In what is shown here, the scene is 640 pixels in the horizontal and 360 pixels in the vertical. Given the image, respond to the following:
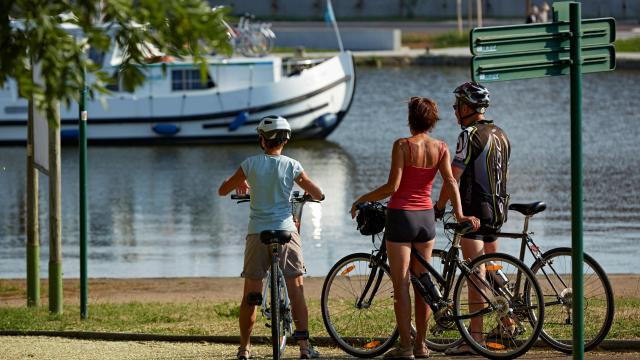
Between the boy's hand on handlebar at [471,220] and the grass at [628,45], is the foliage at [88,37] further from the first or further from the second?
the grass at [628,45]

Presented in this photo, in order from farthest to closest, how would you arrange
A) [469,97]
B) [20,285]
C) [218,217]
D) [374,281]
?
1. [218,217]
2. [20,285]
3. [374,281]
4. [469,97]

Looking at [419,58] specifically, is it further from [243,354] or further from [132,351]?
[243,354]

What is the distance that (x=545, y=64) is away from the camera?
6805 millimetres

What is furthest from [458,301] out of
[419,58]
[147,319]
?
[419,58]

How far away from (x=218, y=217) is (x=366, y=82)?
28.0 meters

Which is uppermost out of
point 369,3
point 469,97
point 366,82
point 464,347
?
point 369,3

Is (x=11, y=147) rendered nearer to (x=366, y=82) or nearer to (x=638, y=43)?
(x=366, y=82)

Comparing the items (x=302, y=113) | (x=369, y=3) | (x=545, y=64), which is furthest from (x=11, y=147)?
(x=369, y=3)

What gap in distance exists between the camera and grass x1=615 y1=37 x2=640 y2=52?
56.1m

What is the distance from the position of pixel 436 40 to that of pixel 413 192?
53075mm

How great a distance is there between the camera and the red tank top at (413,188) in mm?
8336

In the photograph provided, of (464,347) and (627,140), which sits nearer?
(464,347)

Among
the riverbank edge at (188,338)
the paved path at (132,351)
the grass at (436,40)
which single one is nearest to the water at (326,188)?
the riverbank edge at (188,338)

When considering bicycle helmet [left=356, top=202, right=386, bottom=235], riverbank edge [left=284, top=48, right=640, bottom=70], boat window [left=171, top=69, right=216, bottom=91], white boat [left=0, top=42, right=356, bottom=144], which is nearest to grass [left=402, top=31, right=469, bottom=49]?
riverbank edge [left=284, top=48, right=640, bottom=70]
